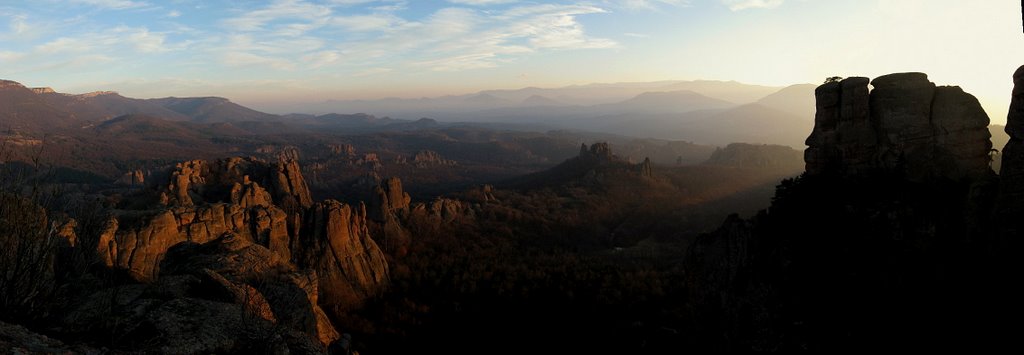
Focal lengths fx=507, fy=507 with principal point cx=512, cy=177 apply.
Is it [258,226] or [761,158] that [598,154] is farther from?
[258,226]

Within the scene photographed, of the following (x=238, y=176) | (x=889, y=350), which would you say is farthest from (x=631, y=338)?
(x=238, y=176)

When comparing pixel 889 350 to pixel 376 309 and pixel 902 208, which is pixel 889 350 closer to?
pixel 902 208

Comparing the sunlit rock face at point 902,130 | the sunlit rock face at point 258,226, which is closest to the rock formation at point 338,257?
the sunlit rock face at point 258,226

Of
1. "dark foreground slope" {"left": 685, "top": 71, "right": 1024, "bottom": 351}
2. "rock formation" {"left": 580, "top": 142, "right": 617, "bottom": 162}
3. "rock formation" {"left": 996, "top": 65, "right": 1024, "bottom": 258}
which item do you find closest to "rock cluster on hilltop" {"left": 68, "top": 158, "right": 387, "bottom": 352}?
"dark foreground slope" {"left": 685, "top": 71, "right": 1024, "bottom": 351}

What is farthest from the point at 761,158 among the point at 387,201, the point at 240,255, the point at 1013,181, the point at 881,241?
the point at 240,255

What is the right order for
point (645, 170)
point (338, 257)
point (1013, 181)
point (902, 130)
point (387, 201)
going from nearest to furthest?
point (1013, 181)
point (902, 130)
point (338, 257)
point (387, 201)
point (645, 170)

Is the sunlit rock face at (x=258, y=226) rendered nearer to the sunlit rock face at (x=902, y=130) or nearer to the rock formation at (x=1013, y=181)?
the sunlit rock face at (x=902, y=130)

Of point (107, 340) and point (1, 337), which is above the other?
point (1, 337)

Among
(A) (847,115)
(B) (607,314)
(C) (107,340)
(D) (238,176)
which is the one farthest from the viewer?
(D) (238,176)
